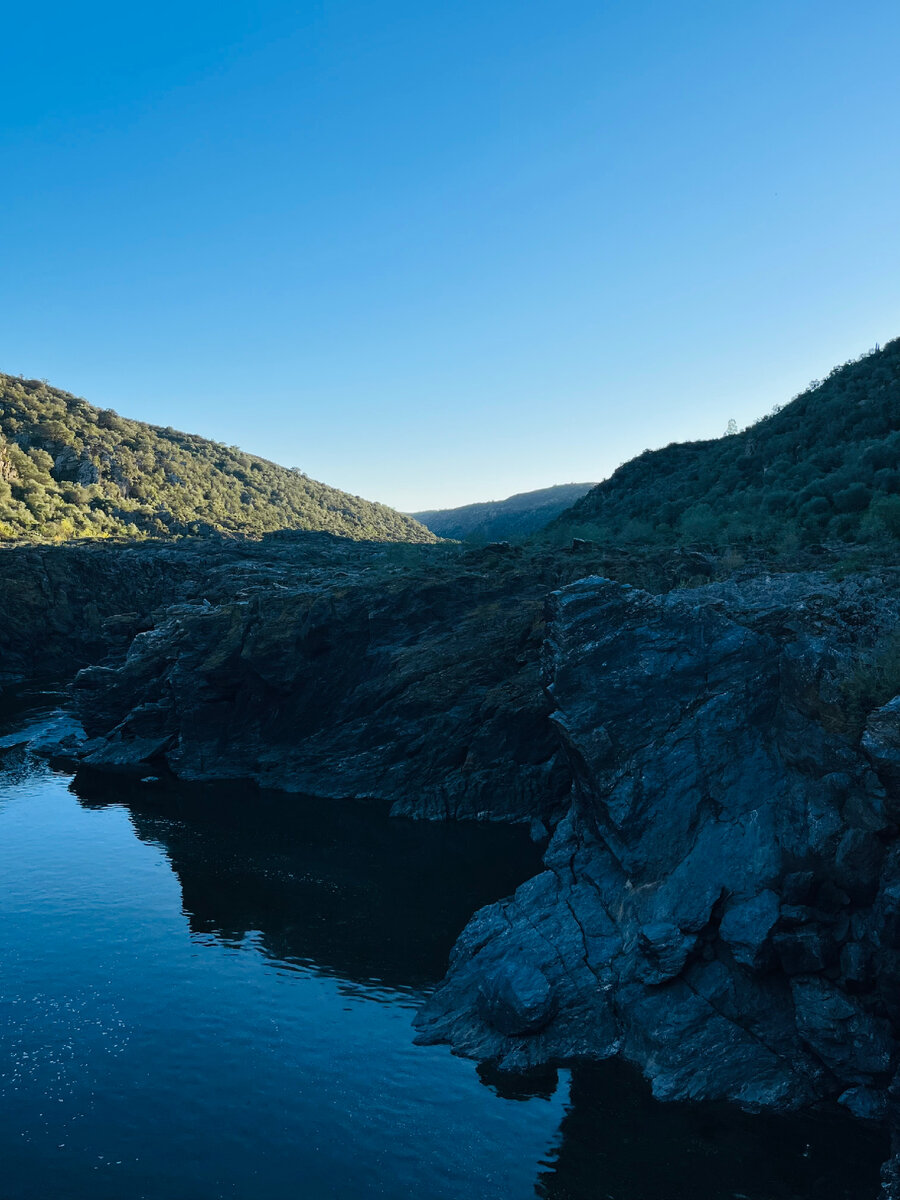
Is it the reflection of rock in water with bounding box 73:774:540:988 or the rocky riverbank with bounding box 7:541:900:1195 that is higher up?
the rocky riverbank with bounding box 7:541:900:1195

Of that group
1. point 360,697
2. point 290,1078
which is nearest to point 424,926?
point 290,1078

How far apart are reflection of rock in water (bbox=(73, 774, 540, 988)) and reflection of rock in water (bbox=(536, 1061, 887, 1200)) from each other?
742cm

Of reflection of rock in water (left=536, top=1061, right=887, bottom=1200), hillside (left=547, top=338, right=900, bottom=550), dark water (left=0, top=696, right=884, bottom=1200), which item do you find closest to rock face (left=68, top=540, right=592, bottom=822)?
dark water (left=0, top=696, right=884, bottom=1200)

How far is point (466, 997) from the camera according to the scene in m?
20.0

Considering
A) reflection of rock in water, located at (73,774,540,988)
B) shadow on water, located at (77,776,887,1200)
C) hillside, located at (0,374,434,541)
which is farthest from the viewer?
hillside, located at (0,374,434,541)

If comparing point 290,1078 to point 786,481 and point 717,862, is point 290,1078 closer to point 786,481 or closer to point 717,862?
point 717,862

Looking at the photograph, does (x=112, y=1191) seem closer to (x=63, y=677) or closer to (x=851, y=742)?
(x=851, y=742)

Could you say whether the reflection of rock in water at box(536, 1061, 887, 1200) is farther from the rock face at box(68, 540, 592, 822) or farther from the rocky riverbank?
the rock face at box(68, 540, 592, 822)

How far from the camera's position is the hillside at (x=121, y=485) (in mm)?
94562

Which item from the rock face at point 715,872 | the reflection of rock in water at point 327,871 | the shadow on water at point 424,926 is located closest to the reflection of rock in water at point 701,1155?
the shadow on water at point 424,926

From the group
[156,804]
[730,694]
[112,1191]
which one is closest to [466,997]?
[112,1191]

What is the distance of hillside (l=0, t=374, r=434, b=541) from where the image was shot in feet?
310

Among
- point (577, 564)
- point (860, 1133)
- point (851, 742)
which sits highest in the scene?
point (577, 564)

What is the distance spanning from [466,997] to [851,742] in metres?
11.5
